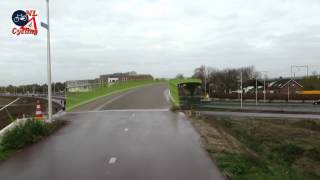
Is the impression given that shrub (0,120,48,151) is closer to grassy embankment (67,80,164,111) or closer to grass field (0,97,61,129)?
grass field (0,97,61,129)

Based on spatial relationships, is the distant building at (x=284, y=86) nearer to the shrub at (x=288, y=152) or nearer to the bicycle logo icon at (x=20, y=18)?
the shrub at (x=288, y=152)

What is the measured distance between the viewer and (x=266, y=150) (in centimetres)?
1786

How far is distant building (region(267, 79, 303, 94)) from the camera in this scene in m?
95.9

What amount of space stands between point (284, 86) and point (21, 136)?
3723 inches

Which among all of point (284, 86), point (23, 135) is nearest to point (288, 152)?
point (23, 135)

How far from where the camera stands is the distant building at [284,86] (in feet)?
315

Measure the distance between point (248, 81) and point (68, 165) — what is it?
121m

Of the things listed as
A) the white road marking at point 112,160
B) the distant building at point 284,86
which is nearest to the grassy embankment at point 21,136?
the white road marking at point 112,160

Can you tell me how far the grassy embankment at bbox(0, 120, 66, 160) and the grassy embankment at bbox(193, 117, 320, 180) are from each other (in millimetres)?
5518

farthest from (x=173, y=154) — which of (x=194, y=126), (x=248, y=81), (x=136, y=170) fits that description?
(x=248, y=81)

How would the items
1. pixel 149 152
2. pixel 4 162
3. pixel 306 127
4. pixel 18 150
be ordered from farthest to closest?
pixel 306 127, pixel 18 150, pixel 149 152, pixel 4 162

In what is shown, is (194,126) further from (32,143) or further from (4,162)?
(4,162)

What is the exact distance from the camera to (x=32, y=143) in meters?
13.7

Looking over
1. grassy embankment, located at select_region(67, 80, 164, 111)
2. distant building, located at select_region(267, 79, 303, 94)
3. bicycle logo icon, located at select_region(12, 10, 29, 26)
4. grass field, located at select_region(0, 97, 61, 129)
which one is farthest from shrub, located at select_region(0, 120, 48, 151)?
distant building, located at select_region(267, 79, 303, 94)
